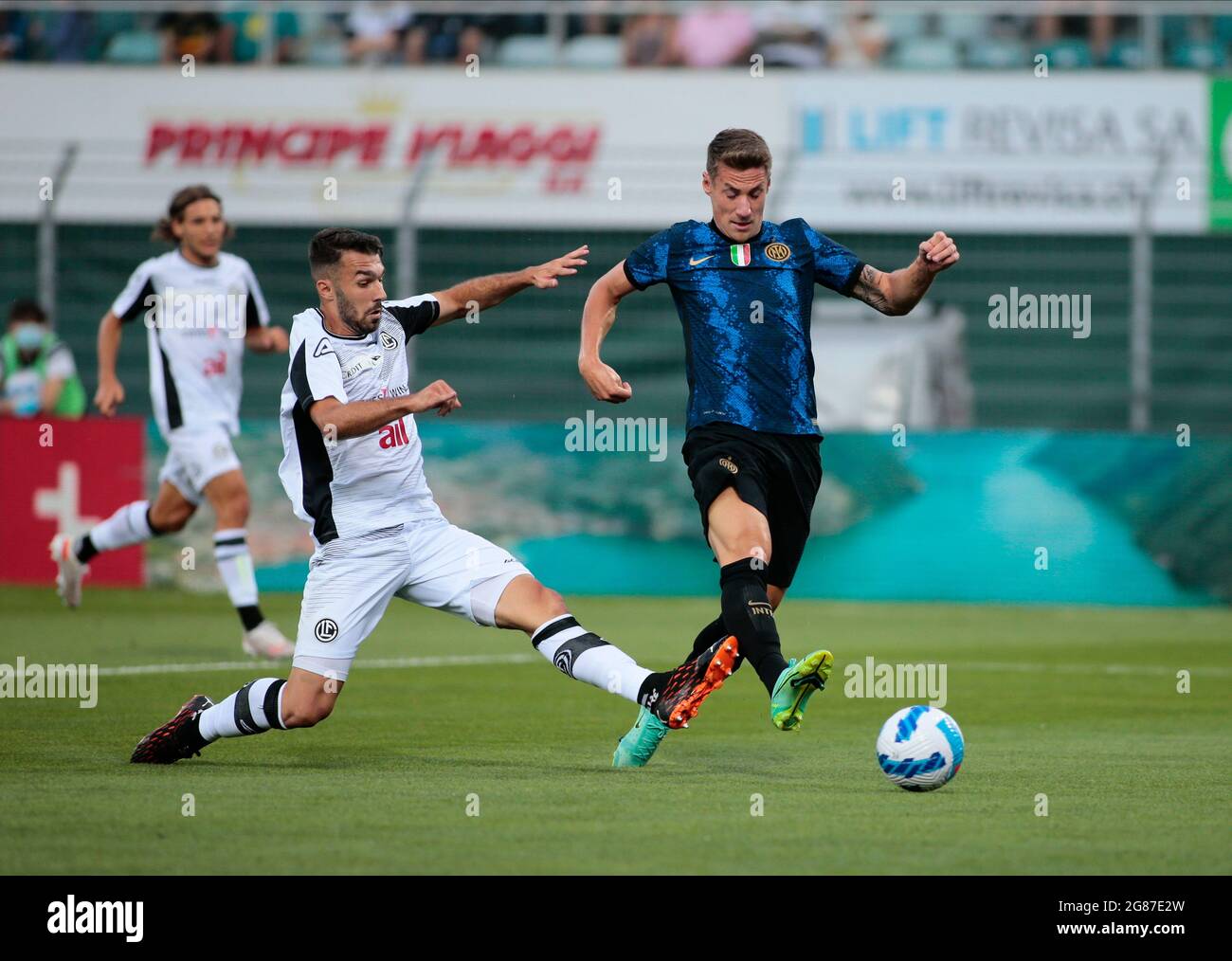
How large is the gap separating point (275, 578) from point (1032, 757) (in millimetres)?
9359

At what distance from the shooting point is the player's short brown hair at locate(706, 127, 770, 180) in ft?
23.0

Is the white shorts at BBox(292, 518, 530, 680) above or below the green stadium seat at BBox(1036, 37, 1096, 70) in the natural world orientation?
below

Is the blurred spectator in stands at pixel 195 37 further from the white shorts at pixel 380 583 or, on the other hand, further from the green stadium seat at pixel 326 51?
the white shorts at pixel 380 583

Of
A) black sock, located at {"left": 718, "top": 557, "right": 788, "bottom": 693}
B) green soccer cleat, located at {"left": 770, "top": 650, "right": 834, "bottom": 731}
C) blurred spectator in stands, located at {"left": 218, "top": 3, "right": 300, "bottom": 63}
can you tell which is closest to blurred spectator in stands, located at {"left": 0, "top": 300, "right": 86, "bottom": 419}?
blurred spectator in stands, located at {"left": 218, "top": 3, "right": 300, "bottom": 63}

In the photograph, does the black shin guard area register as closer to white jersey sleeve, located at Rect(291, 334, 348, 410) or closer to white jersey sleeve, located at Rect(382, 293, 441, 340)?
white jersey sleeve, located at Rect(291, 334, 348, 410)

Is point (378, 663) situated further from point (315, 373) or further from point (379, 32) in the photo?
point (379, 32)

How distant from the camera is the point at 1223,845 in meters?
5.39

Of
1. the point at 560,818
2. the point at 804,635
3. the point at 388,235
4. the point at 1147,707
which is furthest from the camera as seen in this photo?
the point at 388,235

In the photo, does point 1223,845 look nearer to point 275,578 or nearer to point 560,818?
point 560,818

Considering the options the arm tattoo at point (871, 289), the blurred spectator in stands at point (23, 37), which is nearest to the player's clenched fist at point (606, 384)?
the arm tattoo at point (871, 289)

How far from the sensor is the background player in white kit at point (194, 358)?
445 inches

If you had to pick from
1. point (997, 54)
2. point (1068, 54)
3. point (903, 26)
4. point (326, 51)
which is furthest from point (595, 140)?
point (1068, 54)

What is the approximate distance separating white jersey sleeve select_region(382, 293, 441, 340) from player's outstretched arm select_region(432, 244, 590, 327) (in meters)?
0.03

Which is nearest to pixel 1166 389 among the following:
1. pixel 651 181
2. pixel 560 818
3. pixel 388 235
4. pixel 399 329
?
pixel 651 181
